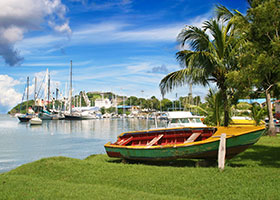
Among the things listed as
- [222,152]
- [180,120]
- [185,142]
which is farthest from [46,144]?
[222,152]

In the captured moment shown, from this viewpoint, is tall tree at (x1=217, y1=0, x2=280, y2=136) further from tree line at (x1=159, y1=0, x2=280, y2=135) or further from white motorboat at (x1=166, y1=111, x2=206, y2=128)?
white motorboat at (x1=166, y1=111, x2=206, y2=128)

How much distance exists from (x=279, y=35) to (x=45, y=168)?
1051 centimetres

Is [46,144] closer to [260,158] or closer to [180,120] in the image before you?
[180,120]

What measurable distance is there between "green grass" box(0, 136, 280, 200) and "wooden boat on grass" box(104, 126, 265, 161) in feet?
3.21

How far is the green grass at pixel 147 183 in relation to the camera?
718 cm

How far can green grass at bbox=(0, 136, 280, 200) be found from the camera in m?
7.18

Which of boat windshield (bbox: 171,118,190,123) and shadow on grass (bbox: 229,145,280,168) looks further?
boat windshield (bbox: 171,118,190,123)

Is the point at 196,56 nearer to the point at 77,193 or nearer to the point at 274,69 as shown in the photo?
the point at 274,69

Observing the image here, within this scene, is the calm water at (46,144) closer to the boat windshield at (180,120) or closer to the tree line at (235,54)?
the boat windshield at (180,120)

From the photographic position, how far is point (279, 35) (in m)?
10.2

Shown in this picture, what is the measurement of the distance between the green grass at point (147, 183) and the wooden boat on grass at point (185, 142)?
98 cm

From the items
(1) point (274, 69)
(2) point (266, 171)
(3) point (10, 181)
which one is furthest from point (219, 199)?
(3) point (10, 181)

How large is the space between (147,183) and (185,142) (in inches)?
160

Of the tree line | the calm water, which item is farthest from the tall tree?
the calm water
